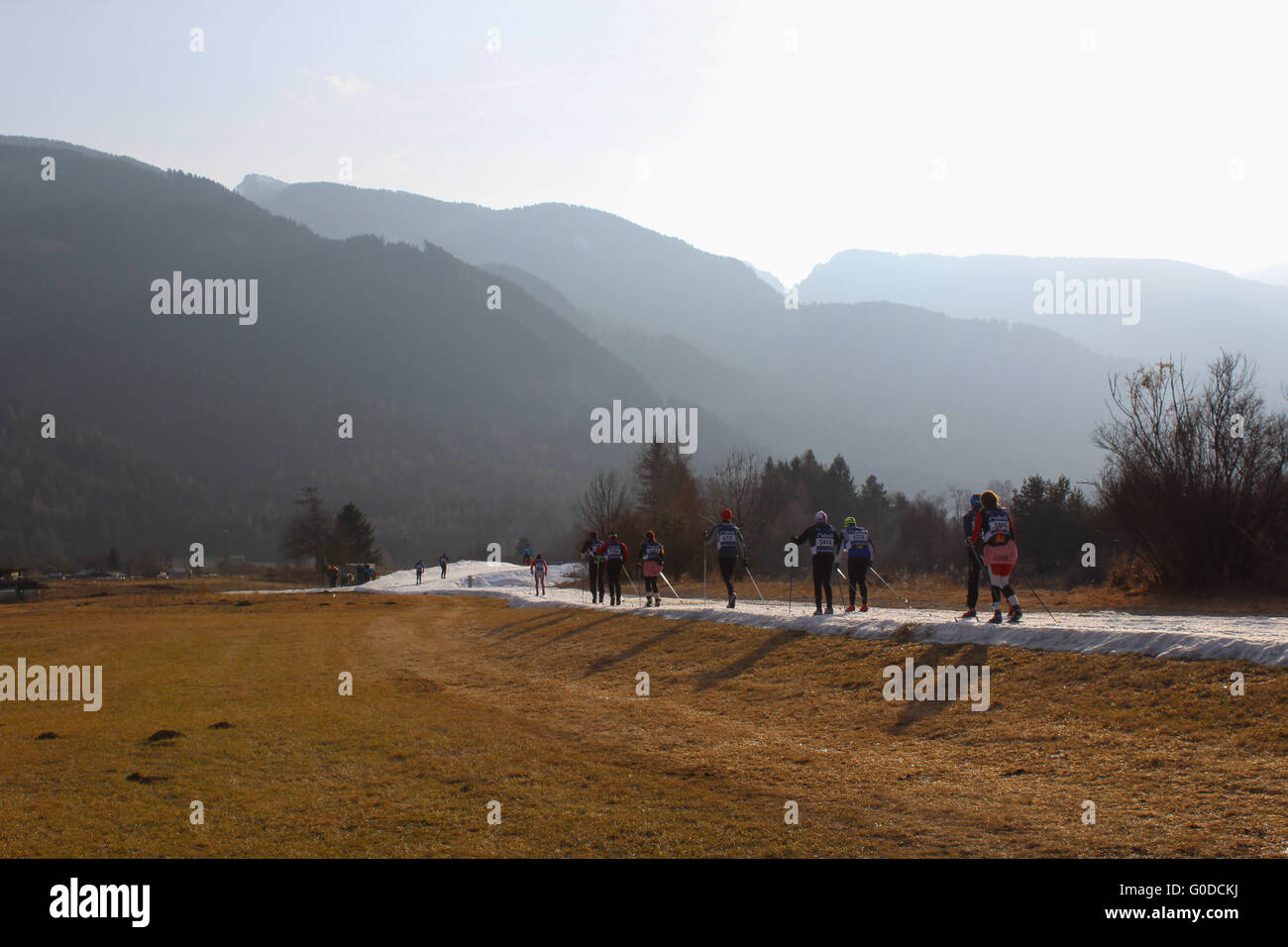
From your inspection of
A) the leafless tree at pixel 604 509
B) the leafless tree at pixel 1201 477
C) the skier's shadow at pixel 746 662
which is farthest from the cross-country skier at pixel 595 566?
the leafless tree at pixel 604 509

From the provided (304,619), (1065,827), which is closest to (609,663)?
(1065,827)

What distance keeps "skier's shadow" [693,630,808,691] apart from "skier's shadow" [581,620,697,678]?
302 centimetres

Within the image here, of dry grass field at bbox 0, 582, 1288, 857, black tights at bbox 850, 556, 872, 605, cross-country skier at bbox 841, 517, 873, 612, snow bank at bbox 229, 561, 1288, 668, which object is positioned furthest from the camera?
black tights at bbox 850, 556, 872, 605

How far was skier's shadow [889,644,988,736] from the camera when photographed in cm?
1235

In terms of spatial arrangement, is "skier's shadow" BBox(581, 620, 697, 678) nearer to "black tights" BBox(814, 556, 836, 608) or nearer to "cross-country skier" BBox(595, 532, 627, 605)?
"black tights" BBox(814, 556, 836, 608)

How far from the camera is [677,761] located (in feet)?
35.7

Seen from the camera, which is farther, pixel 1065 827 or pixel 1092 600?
pixel 1092 600

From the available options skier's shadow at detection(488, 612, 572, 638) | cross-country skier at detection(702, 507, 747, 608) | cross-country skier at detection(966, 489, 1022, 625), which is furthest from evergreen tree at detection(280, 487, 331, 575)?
cross-country skier at detection(966, 489, 1022, 625)

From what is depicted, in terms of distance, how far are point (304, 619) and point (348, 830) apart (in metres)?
31.6

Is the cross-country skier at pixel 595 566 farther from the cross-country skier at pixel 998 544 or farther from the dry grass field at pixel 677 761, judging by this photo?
the cross-country skier at pixel 998 544

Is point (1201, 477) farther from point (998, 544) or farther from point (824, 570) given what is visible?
point (998, 544)

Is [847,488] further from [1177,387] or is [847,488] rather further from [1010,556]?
[1010,556]
